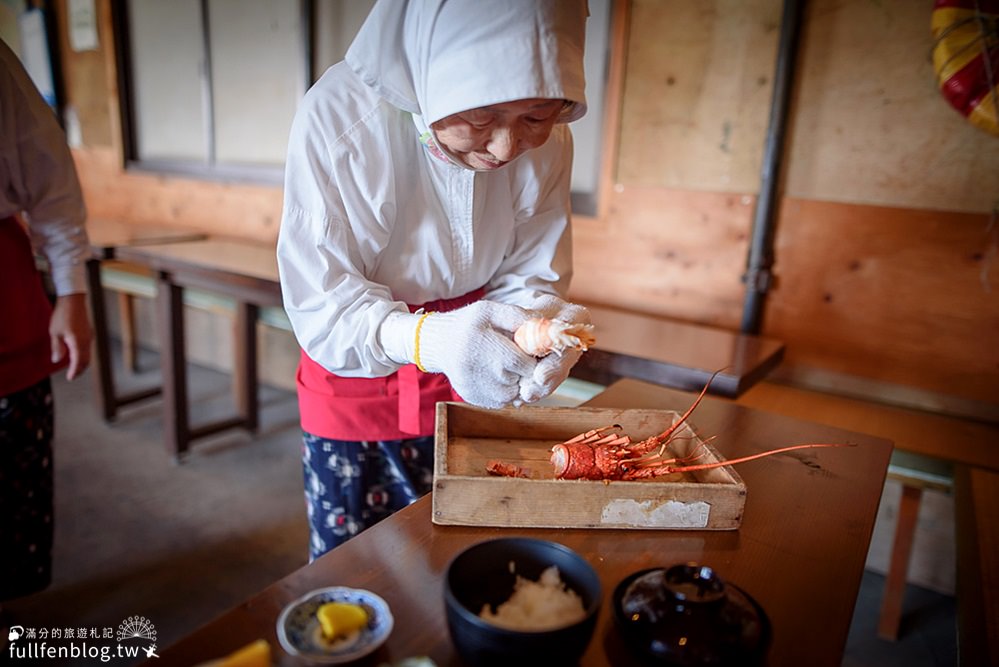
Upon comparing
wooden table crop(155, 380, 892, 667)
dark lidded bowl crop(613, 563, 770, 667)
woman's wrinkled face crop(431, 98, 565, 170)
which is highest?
woman's wrinkled face crop(431, 98, 565, 170)

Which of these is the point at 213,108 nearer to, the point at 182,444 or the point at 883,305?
the point at 182,444

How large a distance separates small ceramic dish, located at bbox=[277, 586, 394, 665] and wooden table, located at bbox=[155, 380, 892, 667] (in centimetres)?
2

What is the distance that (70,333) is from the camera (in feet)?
6.06

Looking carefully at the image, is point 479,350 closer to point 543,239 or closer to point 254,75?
point 543,239

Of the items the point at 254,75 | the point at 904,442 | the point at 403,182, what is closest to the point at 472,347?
the point at 403,182

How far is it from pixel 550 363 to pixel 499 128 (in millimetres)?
416

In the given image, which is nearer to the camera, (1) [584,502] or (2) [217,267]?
(1) [584,502]

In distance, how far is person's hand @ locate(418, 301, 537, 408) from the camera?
108 centimetres

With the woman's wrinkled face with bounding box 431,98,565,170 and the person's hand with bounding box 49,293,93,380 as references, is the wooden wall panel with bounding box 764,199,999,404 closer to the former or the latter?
the woman's wrinkled face with bounding box 431,98,565,170

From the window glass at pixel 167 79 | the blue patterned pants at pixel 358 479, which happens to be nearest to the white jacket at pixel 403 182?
the blue patterned pants at pixel 358 479

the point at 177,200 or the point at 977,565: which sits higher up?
the point at 177,200

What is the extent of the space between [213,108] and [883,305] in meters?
3.88

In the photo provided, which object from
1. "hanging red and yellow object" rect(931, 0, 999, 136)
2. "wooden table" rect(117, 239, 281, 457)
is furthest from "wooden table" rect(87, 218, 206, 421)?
"hanging red and yellow object" rect(931, 0, 999, 136)

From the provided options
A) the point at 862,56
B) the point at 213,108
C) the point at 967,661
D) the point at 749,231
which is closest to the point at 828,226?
the point at 749,231
